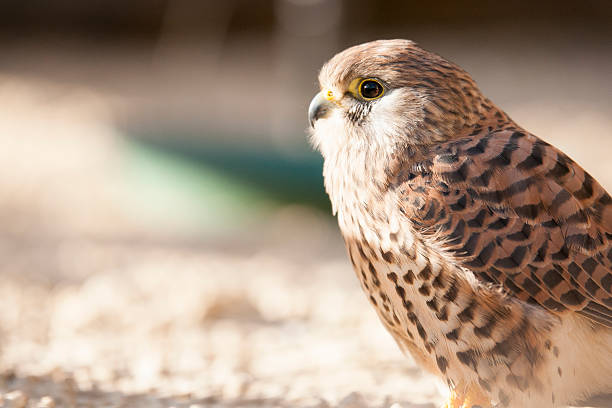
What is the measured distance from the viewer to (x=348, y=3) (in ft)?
48.9

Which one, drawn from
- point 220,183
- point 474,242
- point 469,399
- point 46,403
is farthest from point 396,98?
point 220,183

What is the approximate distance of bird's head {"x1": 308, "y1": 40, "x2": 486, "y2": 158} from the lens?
92.7 inches

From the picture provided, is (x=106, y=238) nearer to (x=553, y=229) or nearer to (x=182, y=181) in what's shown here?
(x=182, y=181)

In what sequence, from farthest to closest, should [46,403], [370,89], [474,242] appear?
[370,89], [46,403], [474,242]

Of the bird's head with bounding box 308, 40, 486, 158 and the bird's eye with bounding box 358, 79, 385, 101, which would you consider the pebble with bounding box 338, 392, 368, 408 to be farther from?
the bird's eye with bounding box 358, 79, 385, 101

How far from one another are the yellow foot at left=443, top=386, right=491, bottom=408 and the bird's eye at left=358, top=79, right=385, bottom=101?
3.13ft

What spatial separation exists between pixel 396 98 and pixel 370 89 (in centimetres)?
10

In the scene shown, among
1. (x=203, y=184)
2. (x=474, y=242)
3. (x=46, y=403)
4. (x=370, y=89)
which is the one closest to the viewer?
(x=474, y=242)

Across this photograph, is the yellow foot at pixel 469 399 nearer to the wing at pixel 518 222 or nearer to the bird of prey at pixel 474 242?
the bird of prey at pixel 474 242

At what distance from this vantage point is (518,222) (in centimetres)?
218

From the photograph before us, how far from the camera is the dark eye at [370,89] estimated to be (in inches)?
95.3

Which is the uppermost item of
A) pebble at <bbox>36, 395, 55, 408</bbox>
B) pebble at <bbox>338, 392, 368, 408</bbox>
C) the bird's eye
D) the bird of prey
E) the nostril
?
the bird's eye

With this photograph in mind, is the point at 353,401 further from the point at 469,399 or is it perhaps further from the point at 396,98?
the point at 396,98

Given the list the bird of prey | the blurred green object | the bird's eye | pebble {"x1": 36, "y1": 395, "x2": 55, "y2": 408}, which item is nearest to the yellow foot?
the bird of prey
